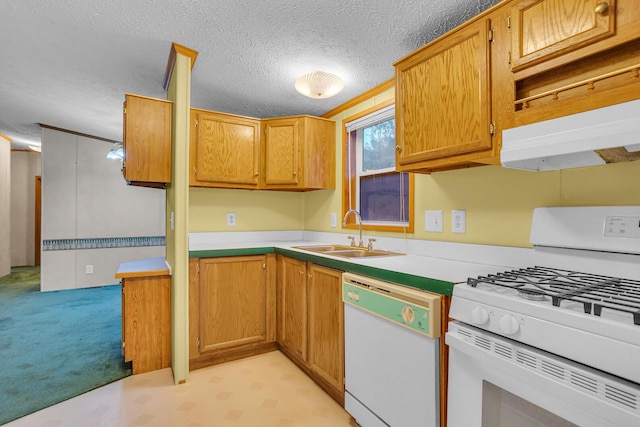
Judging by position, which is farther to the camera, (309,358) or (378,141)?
(378,141)

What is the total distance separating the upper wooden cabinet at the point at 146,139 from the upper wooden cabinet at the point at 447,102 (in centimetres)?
162

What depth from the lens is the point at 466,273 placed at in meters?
1.44

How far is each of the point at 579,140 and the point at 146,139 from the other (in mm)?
2415

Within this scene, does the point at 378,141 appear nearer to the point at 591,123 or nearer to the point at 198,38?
the point at 198,38

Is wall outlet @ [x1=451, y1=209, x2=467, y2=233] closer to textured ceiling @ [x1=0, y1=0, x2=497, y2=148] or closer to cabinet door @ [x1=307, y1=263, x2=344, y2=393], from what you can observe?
cabinet door @ [x1=307, y1=263, x2=344, y2=393]

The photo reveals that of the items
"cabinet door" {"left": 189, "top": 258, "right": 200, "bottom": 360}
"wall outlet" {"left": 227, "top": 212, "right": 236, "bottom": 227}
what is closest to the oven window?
"cabinet door" {"left": 189, "top": 258, "right": 200, "bottom": 360}

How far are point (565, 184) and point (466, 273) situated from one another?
588 millimetres

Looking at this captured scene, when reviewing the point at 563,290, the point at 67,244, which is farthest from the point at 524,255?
the point at 67,244

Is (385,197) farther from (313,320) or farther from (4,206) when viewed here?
(4,206)

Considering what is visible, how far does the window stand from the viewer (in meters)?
2.39

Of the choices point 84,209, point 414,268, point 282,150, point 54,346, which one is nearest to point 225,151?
point 282,150

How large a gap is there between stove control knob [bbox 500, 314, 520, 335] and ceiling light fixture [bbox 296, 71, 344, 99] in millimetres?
1814

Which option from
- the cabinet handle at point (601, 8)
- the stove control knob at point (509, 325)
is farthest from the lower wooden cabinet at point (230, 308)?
the cabinet handle at point (601, 8)

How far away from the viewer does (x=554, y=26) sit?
3.84 feet
